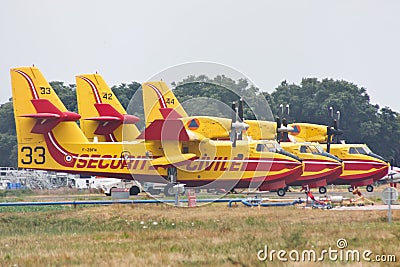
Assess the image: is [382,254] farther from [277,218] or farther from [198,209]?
[198,209]

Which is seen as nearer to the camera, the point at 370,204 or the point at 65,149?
the point at 370,204

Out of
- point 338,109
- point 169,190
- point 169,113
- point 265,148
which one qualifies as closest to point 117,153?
point 169,190

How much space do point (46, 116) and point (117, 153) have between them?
4.04 meters

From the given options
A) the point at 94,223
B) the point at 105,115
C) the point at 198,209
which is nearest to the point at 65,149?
the point at 105,115

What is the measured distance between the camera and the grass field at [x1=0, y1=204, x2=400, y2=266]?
1620 cm

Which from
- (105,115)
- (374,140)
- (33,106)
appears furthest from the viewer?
(374,140)

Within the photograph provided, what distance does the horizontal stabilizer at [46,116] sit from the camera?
129 feet

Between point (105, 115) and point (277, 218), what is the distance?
22.7 metres

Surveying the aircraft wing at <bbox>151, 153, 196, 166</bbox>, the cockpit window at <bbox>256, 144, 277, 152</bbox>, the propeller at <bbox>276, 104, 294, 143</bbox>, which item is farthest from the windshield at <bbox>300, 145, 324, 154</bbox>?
the aircraft wing at <bbox>151, 153, 196, 166</bbox>

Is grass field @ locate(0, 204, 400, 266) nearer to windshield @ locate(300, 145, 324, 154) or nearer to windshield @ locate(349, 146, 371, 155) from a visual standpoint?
windshield @ locate(300, 145, 324, 154)

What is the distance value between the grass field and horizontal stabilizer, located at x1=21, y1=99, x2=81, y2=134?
34.5ft

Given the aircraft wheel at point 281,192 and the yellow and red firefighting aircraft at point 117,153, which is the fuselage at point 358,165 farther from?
the yellow and red firefighting aircraft at point 117,153

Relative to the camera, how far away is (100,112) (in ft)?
154

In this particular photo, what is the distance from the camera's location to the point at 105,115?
153 ft
